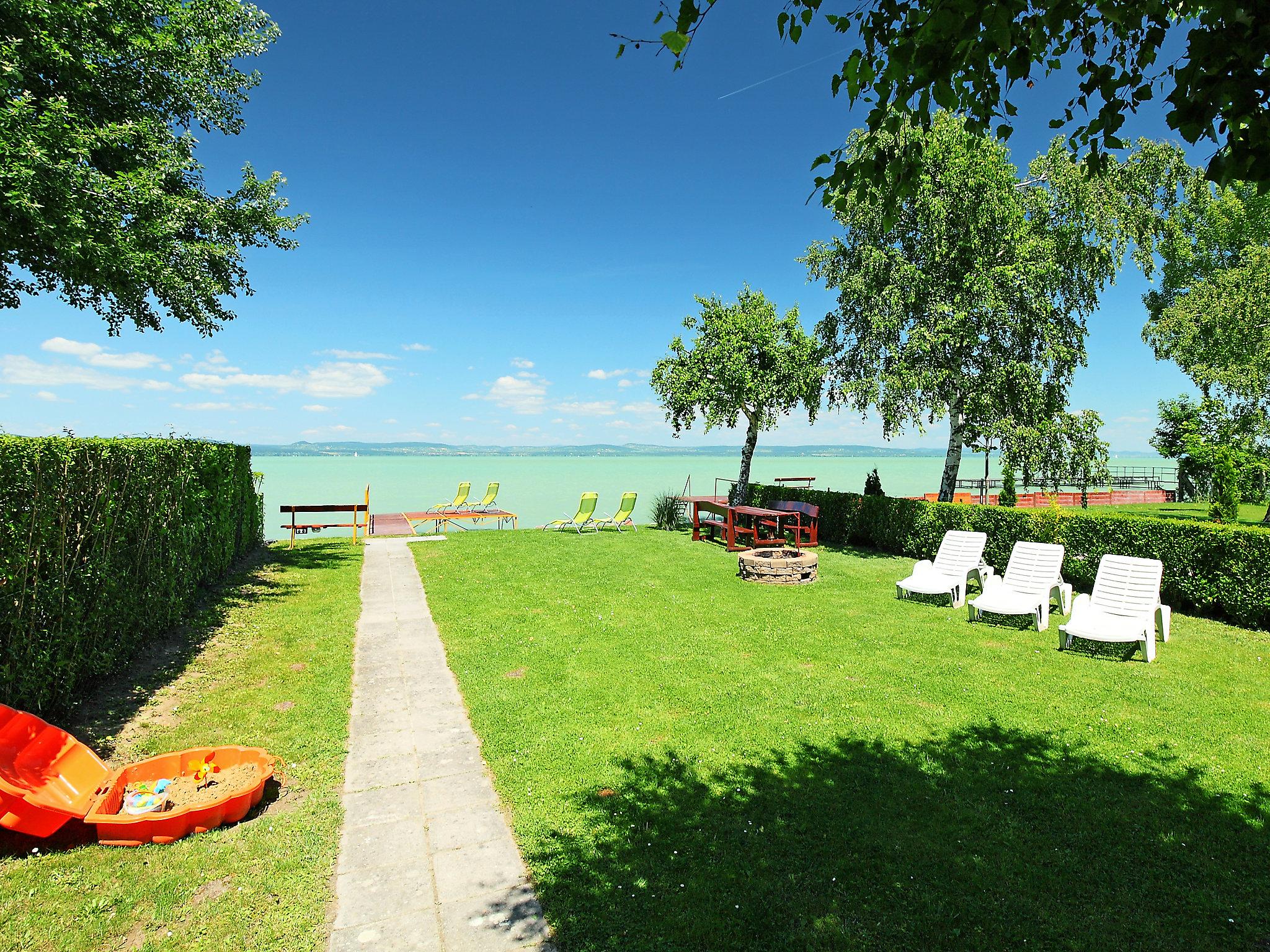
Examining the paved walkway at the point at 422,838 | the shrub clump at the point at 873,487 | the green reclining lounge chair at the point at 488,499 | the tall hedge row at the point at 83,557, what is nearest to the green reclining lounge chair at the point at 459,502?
the green reclining lounge chair at the point at 488,499

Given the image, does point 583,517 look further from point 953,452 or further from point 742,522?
point 953,452

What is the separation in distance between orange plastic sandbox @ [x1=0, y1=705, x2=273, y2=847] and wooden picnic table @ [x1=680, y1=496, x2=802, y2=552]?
12445mm

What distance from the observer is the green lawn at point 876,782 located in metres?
3.13

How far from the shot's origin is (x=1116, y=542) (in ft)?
34.7

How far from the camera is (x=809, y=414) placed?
63.1ft

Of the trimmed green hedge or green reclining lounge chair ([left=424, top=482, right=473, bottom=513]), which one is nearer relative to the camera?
the trimmed green hedge

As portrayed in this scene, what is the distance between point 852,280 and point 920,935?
49.0 ft

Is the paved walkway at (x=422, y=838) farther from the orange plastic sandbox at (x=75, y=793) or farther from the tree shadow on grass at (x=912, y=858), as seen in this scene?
the orange plastic sandbox at (x=75, y=793)

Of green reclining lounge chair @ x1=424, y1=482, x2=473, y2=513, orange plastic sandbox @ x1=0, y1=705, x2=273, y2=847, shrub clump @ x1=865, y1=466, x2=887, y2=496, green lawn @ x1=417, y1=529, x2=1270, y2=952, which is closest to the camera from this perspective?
green lawn @ x1=417, y1=529, x2=1270, y2=952

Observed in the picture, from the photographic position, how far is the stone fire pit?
11.5 meters

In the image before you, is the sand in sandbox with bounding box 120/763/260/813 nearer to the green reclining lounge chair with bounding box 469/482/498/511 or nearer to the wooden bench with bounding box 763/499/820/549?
the wooden bench with bounding box 763/499/820/549

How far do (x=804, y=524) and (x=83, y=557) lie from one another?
15.6 m

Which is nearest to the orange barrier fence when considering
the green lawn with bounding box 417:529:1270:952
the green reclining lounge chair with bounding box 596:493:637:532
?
the green reclining lounge chair with bounding box 596:493:637:532

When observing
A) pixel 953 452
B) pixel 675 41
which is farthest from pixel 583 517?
pixel 675 41
